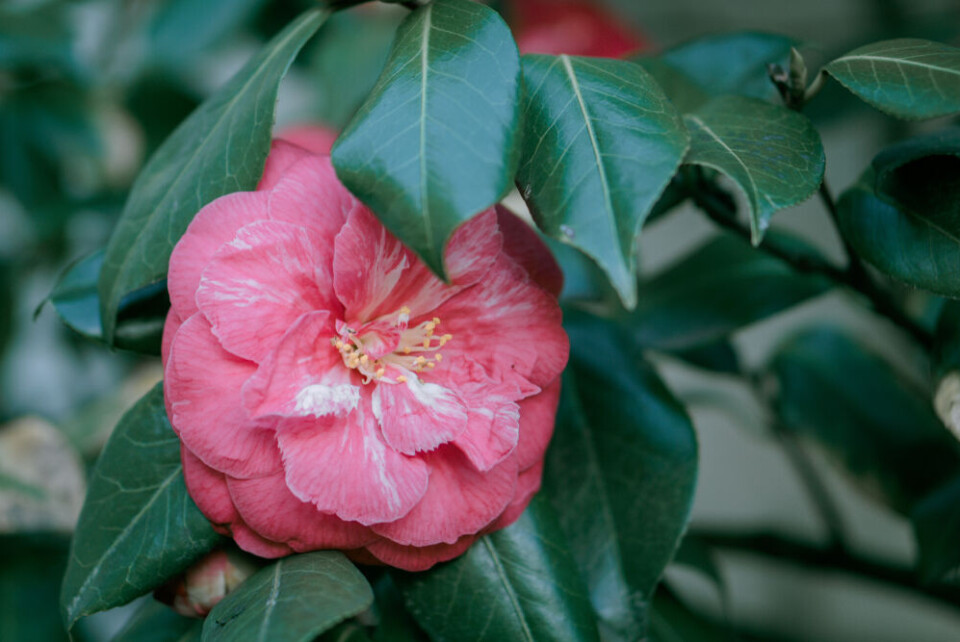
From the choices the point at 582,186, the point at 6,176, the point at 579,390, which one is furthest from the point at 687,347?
the point at 6,176

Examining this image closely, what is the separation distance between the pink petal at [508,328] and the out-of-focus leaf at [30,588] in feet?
1.79

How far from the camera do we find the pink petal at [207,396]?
16.0 inches

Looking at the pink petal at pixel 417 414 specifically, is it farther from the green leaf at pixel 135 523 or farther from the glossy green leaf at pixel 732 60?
the glossy green leaf at pixel 732 60

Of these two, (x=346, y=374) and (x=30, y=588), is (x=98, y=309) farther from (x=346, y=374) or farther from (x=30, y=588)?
(x=30, y=588)

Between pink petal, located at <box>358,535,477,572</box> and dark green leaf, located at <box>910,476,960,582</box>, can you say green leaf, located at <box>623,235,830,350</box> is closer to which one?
dark green leaf, located at <box>910,476,960,582</box>

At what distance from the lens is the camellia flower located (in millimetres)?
406

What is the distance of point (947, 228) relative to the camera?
1.56 ft

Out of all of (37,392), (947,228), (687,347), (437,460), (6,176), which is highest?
(947,228)

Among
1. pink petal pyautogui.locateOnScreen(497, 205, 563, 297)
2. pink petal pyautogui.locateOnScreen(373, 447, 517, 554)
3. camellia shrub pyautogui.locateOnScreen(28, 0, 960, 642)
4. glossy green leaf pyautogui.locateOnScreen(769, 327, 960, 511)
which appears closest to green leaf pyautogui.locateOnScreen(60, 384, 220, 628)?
camellia shrub pyautogui.locateOnScreen(28, 0, 960, 642)

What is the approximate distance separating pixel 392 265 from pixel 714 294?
1.36 ft

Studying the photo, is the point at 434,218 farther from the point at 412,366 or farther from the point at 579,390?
the point at 579,390

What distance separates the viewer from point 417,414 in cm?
43

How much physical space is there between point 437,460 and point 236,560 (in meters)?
0.13

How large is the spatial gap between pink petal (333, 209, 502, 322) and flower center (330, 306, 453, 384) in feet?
0.04
